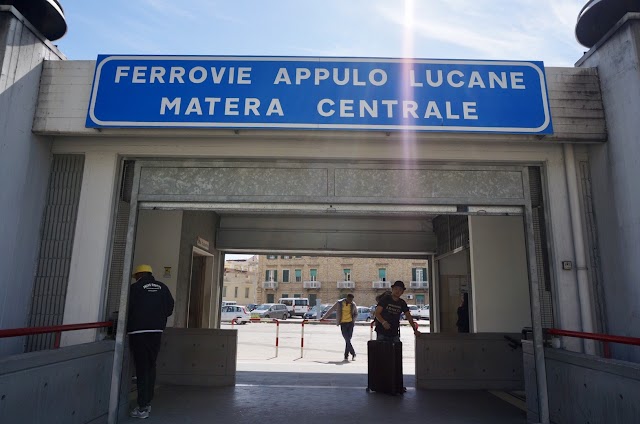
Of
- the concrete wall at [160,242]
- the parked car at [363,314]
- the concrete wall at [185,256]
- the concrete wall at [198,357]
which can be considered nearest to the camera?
the concrete wall at [198,357]

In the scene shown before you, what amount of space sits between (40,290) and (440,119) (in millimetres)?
4992

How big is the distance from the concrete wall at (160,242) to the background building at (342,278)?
133 ft

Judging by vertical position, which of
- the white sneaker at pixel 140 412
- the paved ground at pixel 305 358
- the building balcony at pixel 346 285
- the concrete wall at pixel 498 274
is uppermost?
the building balcony at pixel 346 285

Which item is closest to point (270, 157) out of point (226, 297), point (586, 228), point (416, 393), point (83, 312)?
point (83, 312)

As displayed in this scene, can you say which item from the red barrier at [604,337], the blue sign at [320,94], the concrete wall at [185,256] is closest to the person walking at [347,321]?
the concrete wall at [185,256]

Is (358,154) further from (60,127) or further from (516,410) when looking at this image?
(516,410)

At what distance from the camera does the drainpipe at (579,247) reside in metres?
4.92

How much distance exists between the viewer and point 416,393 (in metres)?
6.70

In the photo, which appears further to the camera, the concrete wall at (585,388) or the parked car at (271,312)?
the parked car at (271,312)

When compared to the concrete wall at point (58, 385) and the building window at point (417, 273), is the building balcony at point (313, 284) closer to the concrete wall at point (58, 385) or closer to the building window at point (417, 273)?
the building window at point (417, 273)

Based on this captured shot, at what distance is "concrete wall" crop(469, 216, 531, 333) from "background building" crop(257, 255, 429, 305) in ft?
133

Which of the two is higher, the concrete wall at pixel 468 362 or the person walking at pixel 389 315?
the person walking at pixel 389 315

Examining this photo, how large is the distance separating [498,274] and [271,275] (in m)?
45.9

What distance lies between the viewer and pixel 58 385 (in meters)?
4.02
